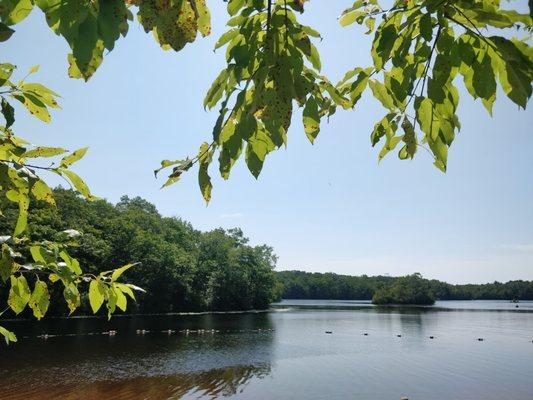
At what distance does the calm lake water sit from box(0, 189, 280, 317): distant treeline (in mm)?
17070

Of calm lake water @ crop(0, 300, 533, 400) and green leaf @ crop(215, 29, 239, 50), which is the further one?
calm lake water @ crop(0, 300, 533, 400)

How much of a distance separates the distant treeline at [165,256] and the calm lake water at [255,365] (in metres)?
17.1

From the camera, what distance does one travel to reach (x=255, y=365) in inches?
1407

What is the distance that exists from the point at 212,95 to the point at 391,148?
1114 millimetres

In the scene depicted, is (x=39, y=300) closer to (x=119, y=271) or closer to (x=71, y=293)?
(x=71, y=293)

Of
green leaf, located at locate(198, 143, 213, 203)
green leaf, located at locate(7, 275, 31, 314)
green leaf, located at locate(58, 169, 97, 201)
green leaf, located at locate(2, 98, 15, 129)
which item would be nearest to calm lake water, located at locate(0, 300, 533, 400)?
green leaf, located at locate(7, 275, 31, 314)

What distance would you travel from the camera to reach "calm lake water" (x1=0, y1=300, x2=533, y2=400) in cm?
2691

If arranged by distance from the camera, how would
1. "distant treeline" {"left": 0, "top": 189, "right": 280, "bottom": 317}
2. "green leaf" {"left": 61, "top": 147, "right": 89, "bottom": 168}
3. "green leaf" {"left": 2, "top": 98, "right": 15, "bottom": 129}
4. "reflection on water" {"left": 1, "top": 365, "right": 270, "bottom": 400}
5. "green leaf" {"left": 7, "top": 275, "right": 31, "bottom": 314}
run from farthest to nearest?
"distant treeline" {"left": 0, "top": 189, "right": 280, "bottom": 317} → "reflection on water" {"left": 1, "top": 365, "right": 270, "bottom": 400} → "green leaf" {"left": 7, "top": 275, "right": 31, "bottom": 314} → "green leaf" {"left": 61, "top": 147, "right": 89, "bottom": 168} → "green leaf" {"left": 2, "top": 98, "right": 15, "bottom": 129}

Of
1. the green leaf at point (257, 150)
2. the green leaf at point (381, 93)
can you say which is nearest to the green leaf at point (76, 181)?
the green leaf at point (257, 150)

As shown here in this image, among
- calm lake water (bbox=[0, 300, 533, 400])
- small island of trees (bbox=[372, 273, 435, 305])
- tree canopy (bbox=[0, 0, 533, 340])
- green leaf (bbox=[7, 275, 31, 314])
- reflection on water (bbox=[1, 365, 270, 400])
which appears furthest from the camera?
small island of trees (bbox=[372, 273, 435, 305])

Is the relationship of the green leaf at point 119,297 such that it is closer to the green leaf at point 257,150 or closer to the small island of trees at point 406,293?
the green leaf at point 257,150

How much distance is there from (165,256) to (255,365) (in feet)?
164

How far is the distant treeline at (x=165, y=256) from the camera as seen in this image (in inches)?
2800

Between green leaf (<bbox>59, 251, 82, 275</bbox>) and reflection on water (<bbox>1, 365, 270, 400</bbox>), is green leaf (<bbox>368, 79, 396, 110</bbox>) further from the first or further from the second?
reflection on water (<bbox>1, 365, 270, 400</bbox>)
